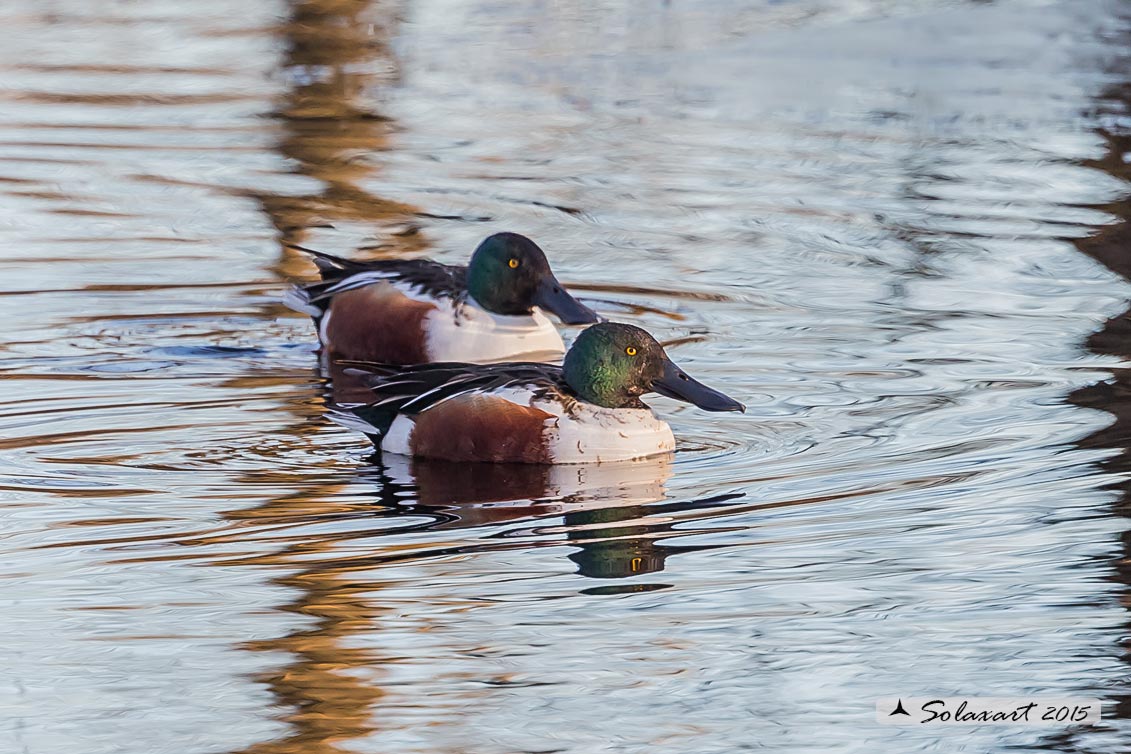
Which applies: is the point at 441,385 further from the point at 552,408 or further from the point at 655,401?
the point at 655,401

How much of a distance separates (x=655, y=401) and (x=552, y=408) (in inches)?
40.4

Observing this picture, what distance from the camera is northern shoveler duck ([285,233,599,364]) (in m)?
8.93

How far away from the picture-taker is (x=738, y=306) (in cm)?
937

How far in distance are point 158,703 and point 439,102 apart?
33.0 feet

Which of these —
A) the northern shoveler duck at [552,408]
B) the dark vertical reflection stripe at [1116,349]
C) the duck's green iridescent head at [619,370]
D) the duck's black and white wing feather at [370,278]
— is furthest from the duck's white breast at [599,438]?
the duck's black and white wing feather at [370,278]

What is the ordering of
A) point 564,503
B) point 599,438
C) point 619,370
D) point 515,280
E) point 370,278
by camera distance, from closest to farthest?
point 564,503, point 599,438, point 619,370, point 515,280, point 370,278

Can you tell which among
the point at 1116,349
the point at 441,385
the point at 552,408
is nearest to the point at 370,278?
the point at 441,385

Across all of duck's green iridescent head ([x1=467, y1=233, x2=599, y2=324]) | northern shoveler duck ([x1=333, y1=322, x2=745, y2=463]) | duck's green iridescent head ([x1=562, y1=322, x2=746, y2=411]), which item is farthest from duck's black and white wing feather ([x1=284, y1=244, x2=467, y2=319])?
duck's green iridescent head ([x1=562, y1=322, x2=746, y2=411])

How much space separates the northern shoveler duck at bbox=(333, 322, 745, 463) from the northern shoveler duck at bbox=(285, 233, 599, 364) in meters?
1.43

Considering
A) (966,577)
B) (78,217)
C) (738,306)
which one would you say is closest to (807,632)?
(966,577)

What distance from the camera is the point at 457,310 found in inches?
356

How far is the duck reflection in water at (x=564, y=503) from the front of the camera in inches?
237

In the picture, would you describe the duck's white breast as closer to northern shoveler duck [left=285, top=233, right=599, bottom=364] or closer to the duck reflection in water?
the duck reflection in water

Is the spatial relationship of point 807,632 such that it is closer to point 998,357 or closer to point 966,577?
point 966,577
